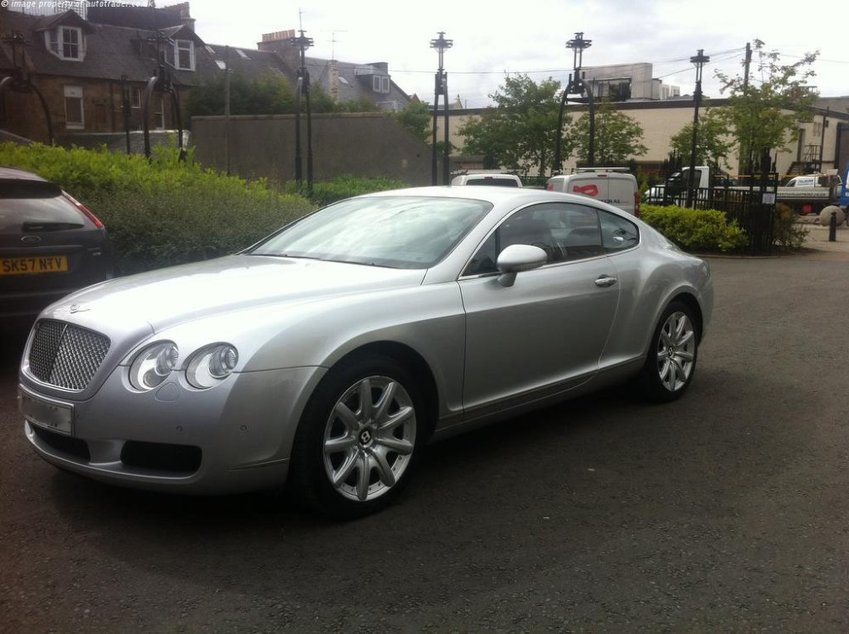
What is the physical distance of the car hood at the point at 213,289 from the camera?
12.5 feet

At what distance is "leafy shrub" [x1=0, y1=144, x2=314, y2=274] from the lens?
891 centimetres

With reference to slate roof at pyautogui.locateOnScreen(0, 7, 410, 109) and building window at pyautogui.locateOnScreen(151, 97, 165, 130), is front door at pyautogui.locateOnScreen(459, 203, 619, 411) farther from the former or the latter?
building window at pyautogui.locateOnScreen(151, 97, 165, 130)

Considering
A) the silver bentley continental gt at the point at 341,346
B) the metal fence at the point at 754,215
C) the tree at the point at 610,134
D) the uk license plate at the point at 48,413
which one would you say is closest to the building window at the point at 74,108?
the tree at the point at 610,134

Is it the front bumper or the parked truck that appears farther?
the parked truck

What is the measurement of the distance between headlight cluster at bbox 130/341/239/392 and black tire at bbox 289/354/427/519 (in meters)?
0.40

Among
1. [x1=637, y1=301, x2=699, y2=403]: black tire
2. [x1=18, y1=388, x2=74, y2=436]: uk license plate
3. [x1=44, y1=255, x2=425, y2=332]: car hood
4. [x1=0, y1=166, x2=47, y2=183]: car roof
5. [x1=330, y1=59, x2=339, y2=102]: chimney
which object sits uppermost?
[x1=330, y1=59, x2=339, y2=102]: chimney

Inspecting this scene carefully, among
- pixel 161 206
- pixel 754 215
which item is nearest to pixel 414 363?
pixel 161 206

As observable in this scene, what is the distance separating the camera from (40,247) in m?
6.47

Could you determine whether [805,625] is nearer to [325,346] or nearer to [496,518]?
[496,518]

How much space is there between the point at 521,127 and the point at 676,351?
3522 centimetres

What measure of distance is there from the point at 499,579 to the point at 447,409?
1136mm

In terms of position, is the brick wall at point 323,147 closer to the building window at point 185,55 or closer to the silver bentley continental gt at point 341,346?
the building window at point 185,55

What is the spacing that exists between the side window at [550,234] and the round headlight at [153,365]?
162 centimetres

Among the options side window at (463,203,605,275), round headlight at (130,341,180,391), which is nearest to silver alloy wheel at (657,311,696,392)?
side window at (463,203,605,275)
